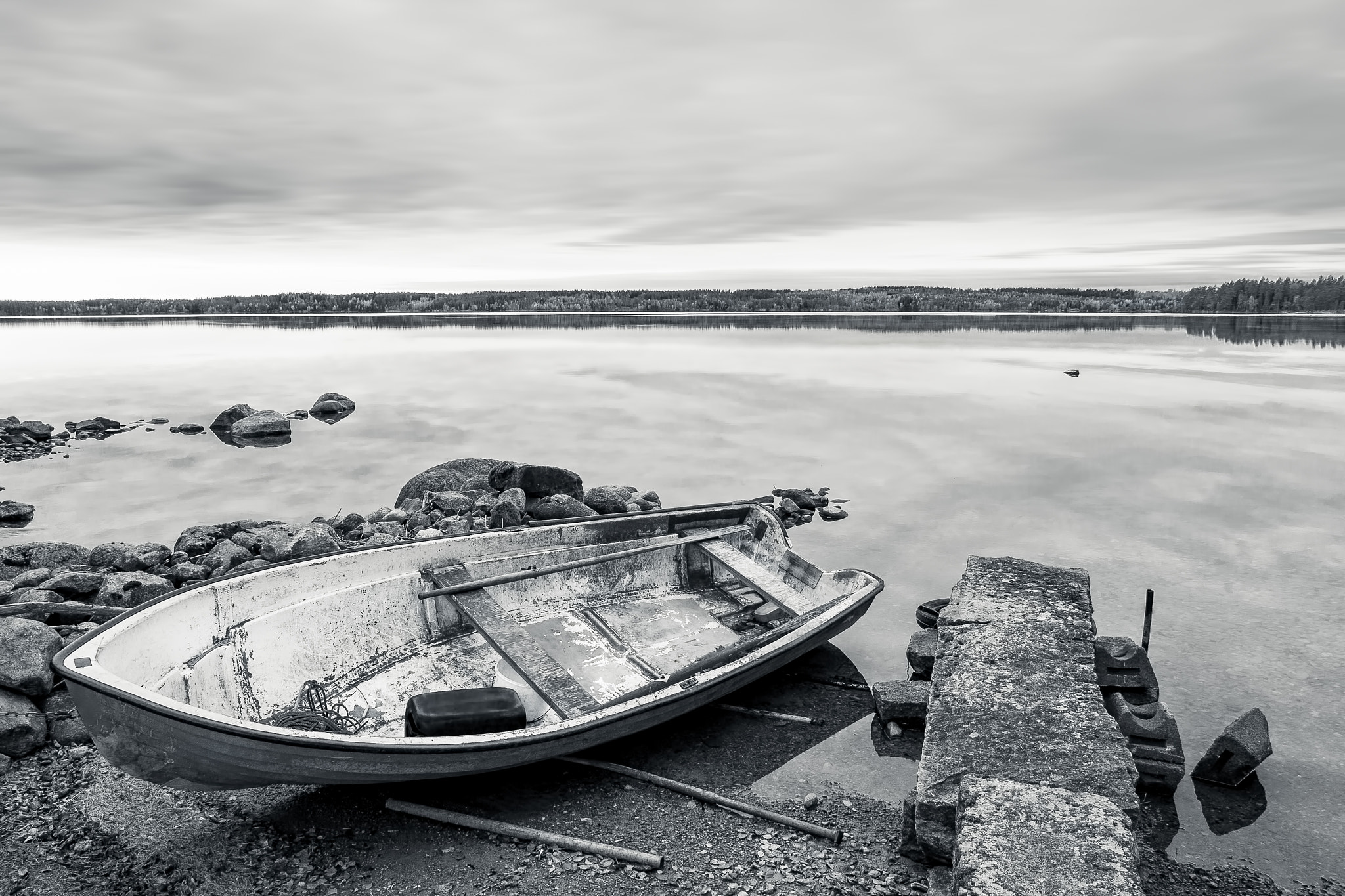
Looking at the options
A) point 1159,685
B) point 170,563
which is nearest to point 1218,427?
point 1159,685

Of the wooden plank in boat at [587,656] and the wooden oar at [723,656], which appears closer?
the wooden oar at [723,656]

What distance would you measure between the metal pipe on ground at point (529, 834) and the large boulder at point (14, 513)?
46.0 ft

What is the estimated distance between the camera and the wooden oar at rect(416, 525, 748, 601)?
25.5 feet

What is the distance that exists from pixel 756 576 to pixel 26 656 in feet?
22.2

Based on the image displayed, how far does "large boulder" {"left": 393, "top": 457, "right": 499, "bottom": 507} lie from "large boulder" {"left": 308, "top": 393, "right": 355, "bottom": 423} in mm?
15030

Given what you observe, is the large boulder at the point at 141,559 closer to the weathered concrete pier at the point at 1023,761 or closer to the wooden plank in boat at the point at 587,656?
the wooden plank in boat at the point at 587,656

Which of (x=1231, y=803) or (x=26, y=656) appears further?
(x=26, y=656)

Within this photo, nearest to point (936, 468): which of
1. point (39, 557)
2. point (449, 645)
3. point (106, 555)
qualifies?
point (449, 645)

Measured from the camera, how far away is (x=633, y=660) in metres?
8.09

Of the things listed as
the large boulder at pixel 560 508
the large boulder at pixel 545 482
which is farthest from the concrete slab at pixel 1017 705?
the large boulder at pixel 545 482

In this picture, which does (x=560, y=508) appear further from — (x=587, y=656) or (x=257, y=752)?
(x=257, y=752)

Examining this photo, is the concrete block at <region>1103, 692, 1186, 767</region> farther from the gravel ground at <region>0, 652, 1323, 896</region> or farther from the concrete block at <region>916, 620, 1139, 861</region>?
the gravel ground at <region>0, 652, 1323, 896</region>

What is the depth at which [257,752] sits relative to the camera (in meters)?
4.99

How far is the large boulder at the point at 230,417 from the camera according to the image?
28.0 metres
